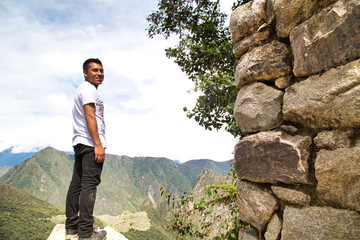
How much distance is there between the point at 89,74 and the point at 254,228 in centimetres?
308

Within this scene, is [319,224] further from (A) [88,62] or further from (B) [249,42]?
(A) [88,62]

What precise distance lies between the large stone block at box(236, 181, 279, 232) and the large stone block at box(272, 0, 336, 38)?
1823mm

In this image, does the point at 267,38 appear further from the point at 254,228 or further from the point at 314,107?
the point at 254,228

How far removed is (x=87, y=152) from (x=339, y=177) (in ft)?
9.26

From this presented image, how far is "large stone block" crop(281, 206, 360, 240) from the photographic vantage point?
1.70 meters

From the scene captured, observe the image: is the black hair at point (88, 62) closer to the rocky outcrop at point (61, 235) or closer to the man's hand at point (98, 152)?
the man's hand at point (98, 152)

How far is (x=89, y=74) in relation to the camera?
3174 millimetres

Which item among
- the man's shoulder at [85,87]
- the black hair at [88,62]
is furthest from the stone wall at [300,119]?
the black hair at [88,62]

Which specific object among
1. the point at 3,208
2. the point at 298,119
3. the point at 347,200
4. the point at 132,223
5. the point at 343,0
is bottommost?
the point at 132,223

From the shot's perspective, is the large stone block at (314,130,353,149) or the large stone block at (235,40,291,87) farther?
the large stone block at (235,40,291,87)

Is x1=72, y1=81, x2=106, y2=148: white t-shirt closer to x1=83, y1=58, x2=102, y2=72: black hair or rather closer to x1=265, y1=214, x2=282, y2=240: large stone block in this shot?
→ x1=83, y1=58, x2=102, y2=72: black hair

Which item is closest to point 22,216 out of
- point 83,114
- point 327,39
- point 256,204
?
point 83,114

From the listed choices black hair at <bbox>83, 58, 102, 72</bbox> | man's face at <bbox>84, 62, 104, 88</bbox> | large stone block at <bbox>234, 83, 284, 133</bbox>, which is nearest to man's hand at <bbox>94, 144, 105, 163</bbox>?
man's face at <bbox>84, 62, 104, 88</bbox>

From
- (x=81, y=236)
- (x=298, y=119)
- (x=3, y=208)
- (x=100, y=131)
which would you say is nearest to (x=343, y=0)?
(x=298, y=119)
